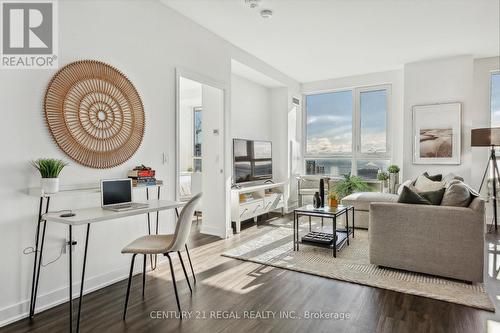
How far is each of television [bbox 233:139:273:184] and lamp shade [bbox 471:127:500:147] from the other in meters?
3.29

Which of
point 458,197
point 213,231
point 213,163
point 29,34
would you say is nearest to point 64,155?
point 29,34

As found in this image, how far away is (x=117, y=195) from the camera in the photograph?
268 centimetres

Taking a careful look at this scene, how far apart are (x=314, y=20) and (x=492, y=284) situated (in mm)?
3315

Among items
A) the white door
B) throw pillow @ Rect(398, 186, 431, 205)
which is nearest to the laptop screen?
the white door

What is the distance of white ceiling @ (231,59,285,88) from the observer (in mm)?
4973

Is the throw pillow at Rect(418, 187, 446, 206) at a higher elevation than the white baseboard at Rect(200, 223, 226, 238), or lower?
higher

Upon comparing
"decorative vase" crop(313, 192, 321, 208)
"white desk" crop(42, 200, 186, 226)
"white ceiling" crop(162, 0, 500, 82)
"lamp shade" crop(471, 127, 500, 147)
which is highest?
"white ceiling" crop(162, 0, 500, 82)

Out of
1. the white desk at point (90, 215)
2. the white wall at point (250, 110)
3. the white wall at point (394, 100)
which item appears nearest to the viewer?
the white desk at point (90, 215)

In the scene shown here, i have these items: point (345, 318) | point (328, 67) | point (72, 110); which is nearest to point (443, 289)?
point (345, 318)

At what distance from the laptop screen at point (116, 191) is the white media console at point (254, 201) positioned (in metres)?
2.23

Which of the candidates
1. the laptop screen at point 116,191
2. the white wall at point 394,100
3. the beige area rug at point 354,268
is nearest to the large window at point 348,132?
the white wall at point 394,100

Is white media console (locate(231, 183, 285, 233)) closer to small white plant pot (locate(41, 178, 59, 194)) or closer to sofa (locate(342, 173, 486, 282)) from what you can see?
sofa (locate(342, 173, 486, 282))

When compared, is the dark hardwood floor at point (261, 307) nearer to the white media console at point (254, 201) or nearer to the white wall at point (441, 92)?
the white media console at point (254, 201)

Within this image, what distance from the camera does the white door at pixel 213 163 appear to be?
4461 millimetres
